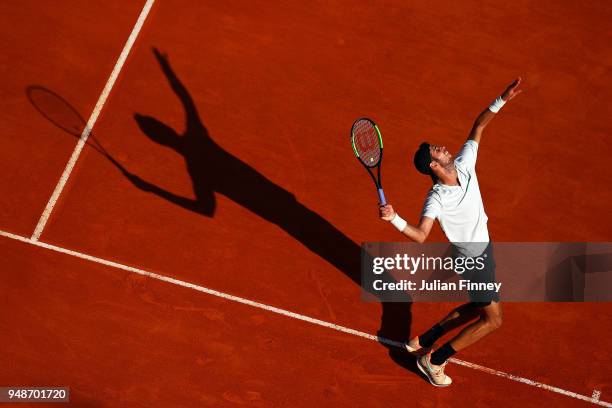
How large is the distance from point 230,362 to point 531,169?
4.52 meters

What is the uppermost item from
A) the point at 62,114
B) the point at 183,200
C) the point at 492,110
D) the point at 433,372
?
the point at 62,114

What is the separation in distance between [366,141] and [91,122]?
3923 mm

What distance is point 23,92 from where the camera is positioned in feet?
32.0

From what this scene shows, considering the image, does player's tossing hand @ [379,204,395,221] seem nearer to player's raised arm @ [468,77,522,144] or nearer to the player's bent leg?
player's raised arm @ [468,77,522,144]

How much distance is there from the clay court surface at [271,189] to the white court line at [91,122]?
4 centimetres

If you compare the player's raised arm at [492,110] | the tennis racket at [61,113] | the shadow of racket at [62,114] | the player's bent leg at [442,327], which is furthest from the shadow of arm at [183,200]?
the player's raised arm at [492,110]

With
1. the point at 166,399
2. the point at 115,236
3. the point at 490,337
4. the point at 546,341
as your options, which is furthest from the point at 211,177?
the point at 546,341

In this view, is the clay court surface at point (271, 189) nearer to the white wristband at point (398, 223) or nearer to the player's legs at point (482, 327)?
the player's legs at point (482, 327)

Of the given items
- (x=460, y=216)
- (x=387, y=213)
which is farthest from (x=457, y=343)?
(x=387, y=213)

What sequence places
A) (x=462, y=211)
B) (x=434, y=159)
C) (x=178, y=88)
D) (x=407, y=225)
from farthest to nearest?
(x=178, y=88) < (x=462, y=211) < (x=434, y=159) < (x=407, y=225)

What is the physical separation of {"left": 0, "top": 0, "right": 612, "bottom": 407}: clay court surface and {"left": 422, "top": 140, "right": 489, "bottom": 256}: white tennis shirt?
5.17 feet

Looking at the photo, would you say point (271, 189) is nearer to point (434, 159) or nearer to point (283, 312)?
point (283, 312)

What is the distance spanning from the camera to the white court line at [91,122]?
895 centimetres

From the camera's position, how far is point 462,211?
7.06 metres
